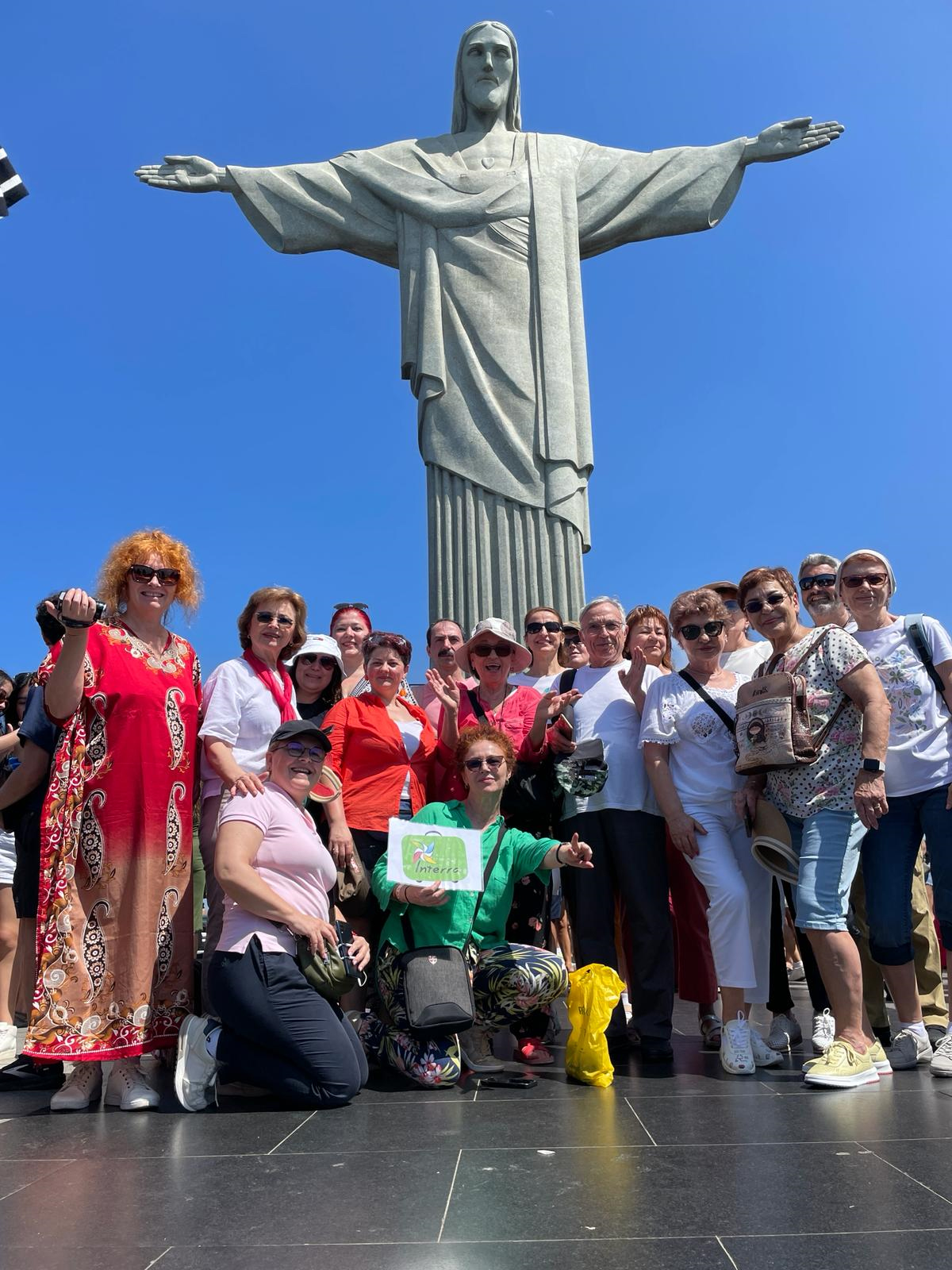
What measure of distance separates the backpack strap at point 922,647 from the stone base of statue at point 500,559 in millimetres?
4077

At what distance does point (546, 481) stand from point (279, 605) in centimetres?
437

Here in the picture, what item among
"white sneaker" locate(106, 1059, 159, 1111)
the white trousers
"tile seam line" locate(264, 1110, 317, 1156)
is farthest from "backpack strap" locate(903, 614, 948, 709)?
"white sneaker" locate(106, 1059, 159, 1111)

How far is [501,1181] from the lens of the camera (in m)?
2.60

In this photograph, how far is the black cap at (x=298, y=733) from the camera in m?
3.90

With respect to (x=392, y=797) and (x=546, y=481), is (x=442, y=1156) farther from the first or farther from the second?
(x=546, y=481)

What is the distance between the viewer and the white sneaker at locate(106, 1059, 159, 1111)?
3.63 m

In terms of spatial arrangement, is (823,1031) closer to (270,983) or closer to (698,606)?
(698,606)

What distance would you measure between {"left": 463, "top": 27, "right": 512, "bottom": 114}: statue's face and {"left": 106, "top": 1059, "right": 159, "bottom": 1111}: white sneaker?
789 centimetres

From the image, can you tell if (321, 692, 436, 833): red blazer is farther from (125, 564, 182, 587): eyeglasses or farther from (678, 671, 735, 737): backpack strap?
(678, 671, 735, 737): backpack strap

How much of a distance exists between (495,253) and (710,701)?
5.34 meters

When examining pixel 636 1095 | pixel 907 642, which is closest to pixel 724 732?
pixel 907 642

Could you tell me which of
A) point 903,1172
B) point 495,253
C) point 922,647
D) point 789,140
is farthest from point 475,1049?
point 789,140

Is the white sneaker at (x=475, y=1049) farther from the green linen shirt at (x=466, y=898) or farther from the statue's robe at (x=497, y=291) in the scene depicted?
the statue's robe at (x=497, y=291)

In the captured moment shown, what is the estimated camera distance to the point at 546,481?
8398 mm
